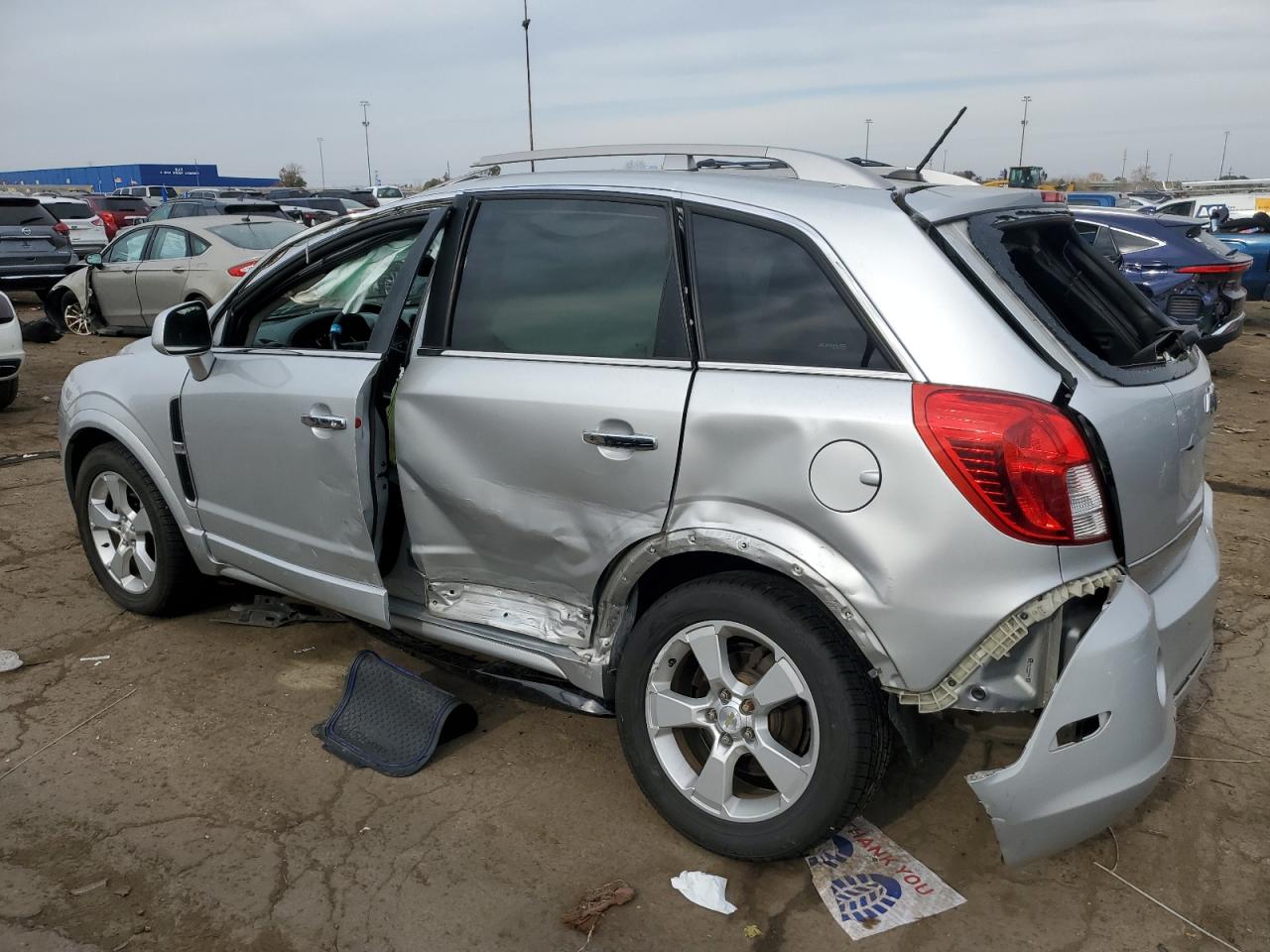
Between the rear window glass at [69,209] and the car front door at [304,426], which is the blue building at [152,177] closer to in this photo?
the rear window glass at [69,209]

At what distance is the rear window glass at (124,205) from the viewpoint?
2783 centimetres

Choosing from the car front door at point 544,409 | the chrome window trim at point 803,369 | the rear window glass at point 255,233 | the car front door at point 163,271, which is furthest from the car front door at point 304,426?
the car front door at point 163,271

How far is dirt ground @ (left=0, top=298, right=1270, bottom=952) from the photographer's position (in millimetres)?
2598

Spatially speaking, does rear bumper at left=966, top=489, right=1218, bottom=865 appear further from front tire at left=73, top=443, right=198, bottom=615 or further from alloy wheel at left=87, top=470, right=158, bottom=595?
alloy wheel at left=87, top=470, right=158, bottom=595

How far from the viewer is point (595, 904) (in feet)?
8.77

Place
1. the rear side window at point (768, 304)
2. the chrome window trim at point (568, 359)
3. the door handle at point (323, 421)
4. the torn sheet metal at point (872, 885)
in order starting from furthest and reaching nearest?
the door handle at point (323, 421), the chrome window trim at point (568, 359), the torn sheet metal at point (872, 885), the rear side window at point (768, 304)

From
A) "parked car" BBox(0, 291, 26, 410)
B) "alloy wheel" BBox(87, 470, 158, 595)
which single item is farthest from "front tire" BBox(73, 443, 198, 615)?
"parked car" BBox(0, 291, 26, 410)

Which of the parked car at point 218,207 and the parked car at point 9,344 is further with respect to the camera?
the parked car at point 218,207

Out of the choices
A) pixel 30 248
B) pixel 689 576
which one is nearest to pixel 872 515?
pixel 689 576

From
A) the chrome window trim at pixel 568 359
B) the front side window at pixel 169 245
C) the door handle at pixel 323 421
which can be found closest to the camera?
the chrome window trim at pixel 568 359

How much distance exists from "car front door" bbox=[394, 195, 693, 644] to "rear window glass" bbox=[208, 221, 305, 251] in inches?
370

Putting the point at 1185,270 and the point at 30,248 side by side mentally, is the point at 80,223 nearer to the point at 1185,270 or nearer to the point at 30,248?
the point at 30,248

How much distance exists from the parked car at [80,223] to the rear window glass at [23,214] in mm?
4121

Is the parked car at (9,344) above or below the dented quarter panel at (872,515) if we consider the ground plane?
below
